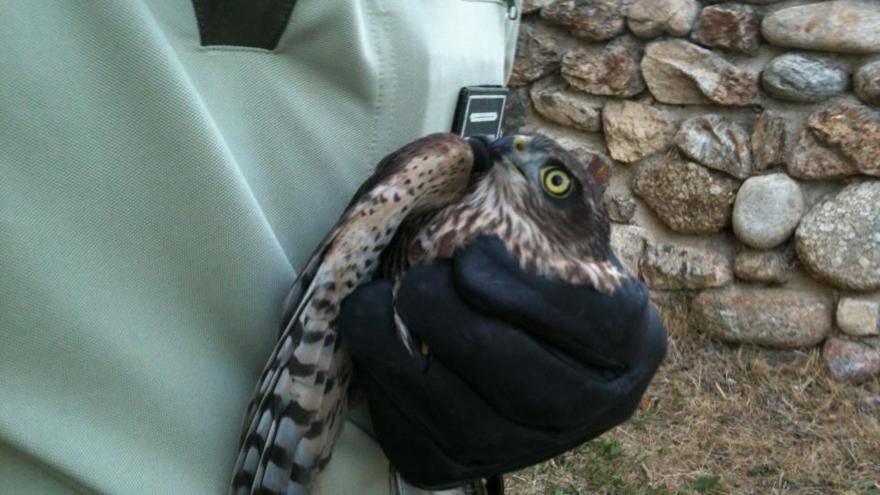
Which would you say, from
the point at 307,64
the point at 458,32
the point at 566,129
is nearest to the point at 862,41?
the point at 566,129

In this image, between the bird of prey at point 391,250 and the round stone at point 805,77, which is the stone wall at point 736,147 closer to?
the round stone at point 805,77

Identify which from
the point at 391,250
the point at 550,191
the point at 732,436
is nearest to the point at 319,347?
the point at 391,250

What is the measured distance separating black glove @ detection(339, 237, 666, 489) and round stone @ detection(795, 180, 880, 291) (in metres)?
2.49

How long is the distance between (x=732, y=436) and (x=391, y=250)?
7.71 ft

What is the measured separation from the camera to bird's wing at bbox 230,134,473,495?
0.98 metres

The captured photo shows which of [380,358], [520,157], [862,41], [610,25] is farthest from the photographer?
[610,25]

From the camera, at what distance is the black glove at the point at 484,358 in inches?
37.7

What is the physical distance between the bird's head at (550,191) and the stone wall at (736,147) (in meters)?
2.41

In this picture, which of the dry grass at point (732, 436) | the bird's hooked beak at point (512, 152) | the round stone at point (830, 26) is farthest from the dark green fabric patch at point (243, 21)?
the round stone at point (830, 26)

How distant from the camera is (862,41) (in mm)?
3189

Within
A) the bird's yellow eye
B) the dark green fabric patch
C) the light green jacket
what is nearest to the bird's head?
the bird's yellow eye

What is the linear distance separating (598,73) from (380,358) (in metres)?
2.84

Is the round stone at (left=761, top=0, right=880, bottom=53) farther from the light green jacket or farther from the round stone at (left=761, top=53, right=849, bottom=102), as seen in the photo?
the light green jacket

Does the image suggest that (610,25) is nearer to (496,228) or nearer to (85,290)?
(496,228)
